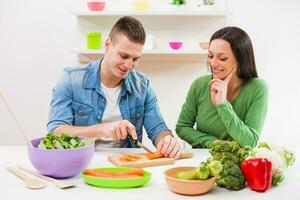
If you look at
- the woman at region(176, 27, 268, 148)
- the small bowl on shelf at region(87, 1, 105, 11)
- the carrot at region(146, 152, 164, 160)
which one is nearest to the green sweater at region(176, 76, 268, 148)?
the woman at region(176, 27, 268, 148)

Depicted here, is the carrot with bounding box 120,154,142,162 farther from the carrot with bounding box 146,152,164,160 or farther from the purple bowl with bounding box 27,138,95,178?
the purple bowl with bounding box 27,138,95,178

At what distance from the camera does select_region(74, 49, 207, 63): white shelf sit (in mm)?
3220

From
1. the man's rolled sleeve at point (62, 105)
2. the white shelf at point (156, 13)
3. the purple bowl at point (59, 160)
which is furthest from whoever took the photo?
the white shelf at point (156, 13)

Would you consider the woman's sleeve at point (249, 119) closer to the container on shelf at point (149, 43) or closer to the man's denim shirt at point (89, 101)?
the man's denim shirt at point (89, 101)

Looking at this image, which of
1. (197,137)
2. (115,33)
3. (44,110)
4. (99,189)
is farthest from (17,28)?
(99,189)

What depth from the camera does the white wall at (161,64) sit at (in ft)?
11.1

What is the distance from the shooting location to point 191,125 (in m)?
2.36

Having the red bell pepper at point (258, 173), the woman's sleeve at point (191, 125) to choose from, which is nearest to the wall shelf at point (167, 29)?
the woman's sleeve at point (191, 125)

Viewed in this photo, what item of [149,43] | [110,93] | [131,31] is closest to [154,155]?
[110,93]

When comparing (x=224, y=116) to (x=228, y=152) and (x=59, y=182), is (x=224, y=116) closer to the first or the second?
(x=228, y=152)

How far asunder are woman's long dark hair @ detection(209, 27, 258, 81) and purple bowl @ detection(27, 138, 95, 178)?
1097mm

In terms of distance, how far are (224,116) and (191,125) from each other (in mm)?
307

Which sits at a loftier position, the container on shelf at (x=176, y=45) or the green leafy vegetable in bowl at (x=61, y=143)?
the container on shelf at (x=176, y=45)

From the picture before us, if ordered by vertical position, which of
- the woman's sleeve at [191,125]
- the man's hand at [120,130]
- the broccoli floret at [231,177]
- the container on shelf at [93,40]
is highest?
the container on shelf at [93,40]
